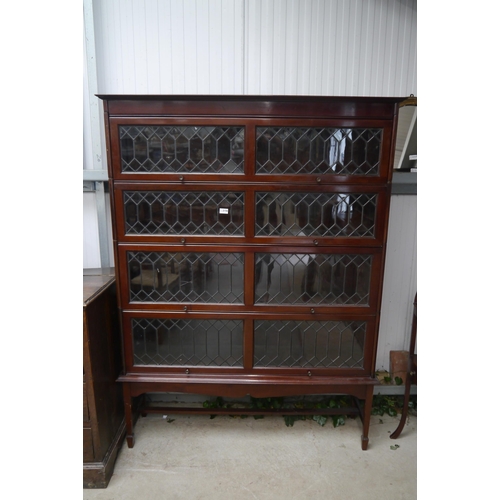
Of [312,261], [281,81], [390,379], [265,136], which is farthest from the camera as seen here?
[390,379]

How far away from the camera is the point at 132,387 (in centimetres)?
212

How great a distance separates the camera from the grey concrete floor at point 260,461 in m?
1.92

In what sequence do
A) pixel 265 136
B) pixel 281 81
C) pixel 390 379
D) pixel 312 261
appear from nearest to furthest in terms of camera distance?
pixel 265 136, pixel 312 261, pixel 281 81, pixel 390 379

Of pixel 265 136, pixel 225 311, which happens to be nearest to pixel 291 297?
pixel 225 311

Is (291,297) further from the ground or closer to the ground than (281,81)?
closer to the ground

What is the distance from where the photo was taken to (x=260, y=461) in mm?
2119

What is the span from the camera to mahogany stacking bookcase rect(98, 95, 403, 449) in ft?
6.01

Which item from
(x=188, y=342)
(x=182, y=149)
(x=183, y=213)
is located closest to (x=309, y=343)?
(x=188, y=342)

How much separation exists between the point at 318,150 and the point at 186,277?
1048 millimetres

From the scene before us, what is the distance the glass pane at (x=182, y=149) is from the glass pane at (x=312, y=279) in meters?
0.59

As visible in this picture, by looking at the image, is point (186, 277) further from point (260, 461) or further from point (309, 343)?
point (260, 461)

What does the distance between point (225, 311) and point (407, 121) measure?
6.02 ft

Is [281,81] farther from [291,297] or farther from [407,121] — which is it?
[291,297]

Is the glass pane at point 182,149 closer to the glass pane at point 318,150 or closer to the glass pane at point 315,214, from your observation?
the glass pane at point 318,150
